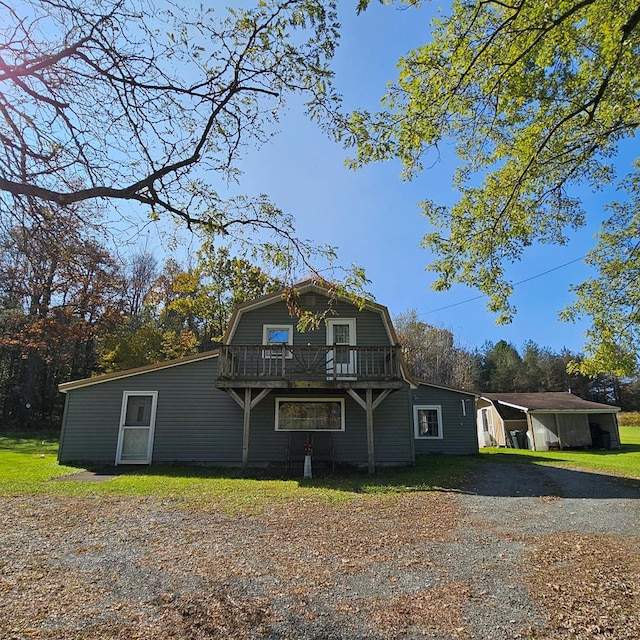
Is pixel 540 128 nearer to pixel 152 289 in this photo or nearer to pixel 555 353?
pixel 152 289

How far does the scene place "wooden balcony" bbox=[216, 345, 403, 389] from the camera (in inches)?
436

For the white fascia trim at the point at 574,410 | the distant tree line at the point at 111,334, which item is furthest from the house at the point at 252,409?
the white fascia trim at the point at 574,410

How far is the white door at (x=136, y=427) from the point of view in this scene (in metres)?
12.3

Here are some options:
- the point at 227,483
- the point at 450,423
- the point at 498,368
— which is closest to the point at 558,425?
the point at 450,423

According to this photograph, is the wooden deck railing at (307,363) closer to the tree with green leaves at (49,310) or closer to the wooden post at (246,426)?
the wooden post at (246,426)

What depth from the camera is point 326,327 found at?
12945 millimetres

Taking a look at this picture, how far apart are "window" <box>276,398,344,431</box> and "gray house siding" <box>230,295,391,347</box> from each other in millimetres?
1805

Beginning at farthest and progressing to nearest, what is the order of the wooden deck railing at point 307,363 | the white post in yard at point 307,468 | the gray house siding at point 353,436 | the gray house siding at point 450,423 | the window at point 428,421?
the window at point 428,421 < the gray house siding at point 450,423 < the gray house siding at point 353,436 < the wooden deck railing at point 307,363 < the white post in yard at point 307,468

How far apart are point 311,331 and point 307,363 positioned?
1.18m

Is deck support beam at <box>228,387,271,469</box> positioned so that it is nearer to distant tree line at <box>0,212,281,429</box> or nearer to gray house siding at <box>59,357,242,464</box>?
gray house siding at <box>59,357,242,464</box>

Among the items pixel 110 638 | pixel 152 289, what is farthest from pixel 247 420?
pixel 152 289

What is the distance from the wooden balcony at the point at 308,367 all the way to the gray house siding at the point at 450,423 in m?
5.68

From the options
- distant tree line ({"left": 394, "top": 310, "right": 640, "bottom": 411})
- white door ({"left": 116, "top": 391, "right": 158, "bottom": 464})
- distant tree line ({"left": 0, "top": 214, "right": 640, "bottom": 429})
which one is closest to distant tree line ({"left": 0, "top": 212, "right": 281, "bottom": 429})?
distant tree line ({"left": 0, "top": 214, "right": 640, "bottom": 429})

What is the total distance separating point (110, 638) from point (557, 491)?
9095mm
